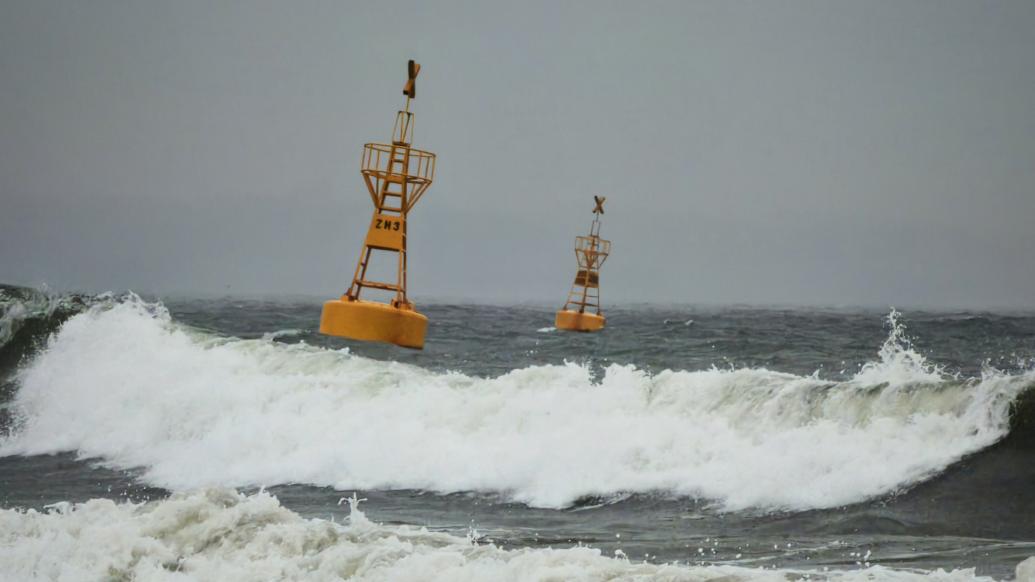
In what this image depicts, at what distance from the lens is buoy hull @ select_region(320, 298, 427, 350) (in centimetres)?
1209

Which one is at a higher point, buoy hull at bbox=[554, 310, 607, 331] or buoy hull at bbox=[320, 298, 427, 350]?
buoy hull at bbox=[320, 298, 427, 350]

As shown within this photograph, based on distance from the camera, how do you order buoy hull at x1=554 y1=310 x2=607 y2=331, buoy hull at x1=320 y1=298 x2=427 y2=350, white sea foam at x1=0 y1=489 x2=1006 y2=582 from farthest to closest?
buoy hull at x1=554 y1=310 x2=607 y2=331 → buoy hull at x1=320 y1=298 x2=427 y2=350 → white sea foam at x1=0 y1=489 x2=1006 y2=582

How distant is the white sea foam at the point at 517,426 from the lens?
34.4 ft

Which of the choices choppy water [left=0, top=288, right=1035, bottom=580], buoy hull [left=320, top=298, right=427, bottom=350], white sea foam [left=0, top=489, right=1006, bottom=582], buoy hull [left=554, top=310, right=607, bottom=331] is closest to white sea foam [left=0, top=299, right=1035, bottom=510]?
choppy water [left=0, top=288, right=1035, bottom=580]

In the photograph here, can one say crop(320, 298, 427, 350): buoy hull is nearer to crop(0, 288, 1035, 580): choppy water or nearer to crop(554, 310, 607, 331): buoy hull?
crop(0, 288, 1035, 580): choppy water

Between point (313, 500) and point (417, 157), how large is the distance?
13.2 ft

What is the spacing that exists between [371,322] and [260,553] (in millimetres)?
4793

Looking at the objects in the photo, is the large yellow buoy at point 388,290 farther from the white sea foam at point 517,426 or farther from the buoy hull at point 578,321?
the buoy hull at point 578,321

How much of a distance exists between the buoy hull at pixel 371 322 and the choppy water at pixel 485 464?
4.50 ft

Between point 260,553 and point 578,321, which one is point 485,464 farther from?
point 578,321

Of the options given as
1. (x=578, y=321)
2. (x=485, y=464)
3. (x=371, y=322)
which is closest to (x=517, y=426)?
(x=485, y=464)

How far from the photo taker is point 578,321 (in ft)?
100

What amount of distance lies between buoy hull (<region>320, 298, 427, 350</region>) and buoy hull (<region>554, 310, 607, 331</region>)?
1795cm

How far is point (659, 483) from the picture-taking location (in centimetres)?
1067
